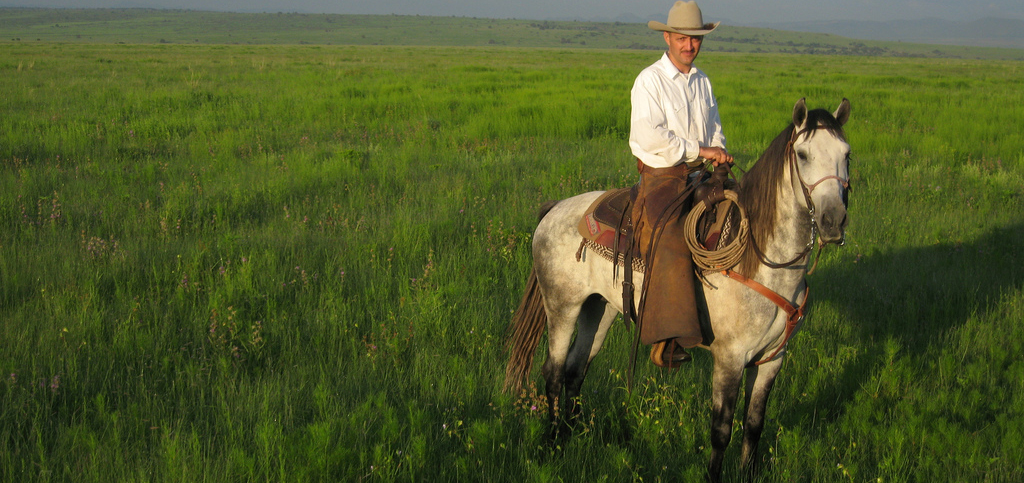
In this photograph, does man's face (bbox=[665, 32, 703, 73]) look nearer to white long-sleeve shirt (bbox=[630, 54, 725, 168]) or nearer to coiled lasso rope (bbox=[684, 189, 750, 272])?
white long-sleeve shirt (bbox=[630, 54, 725, 168])

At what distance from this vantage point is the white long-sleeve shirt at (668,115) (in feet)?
9.97

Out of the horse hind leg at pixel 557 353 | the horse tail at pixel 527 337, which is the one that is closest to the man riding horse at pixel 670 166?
the horse hind leg at pixel 557 353

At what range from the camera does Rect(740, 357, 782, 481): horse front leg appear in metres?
3.21

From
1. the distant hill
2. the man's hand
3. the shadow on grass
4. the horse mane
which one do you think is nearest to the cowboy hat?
the man's hand

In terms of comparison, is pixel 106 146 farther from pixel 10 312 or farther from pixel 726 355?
pixel 726 355

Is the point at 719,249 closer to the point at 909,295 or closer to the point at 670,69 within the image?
the point at 670,69

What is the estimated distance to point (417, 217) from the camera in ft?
23.6

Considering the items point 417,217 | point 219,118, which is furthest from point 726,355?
point 219,118

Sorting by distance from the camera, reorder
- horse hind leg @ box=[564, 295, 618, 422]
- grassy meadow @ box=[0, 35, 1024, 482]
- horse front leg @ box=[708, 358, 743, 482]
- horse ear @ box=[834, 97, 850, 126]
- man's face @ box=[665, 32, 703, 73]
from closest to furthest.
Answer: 1. horse ear @ box=[834, 97, 850, 126]
2. horse front leg @ box=[708, 358, 743, 482]
3. man's face @ box=[665, 32, 703, 73]
4. grassy meadow @ box=[0, 35, 1024, 482]
5. horse hind leg @ box=[564, 295, 618, 422]

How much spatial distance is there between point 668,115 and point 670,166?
27cm

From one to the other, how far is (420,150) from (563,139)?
3175 mm

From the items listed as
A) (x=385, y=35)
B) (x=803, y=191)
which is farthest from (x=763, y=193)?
(x=385, y=35)

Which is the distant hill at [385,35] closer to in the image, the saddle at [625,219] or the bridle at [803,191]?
the saddle at [625,219]

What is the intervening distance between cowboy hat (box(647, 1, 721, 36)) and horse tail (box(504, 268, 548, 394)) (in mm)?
1736
